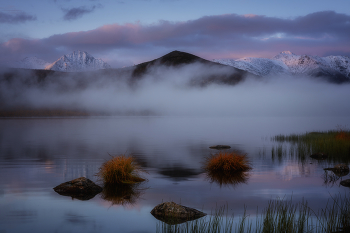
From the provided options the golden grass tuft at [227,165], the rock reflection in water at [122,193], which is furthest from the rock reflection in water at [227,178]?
the rock reflection in water at [122,193]

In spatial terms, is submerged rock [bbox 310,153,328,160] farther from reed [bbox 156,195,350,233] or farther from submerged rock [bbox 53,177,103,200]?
submerged rock [bbox 53,177,103,200]

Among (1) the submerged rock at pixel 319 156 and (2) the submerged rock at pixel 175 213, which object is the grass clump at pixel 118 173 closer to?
(2) the submerged rock at pixel 175 213

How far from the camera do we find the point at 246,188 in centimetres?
1548

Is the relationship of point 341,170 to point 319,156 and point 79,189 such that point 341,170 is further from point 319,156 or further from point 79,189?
point 79,189

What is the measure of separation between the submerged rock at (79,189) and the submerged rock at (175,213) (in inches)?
154

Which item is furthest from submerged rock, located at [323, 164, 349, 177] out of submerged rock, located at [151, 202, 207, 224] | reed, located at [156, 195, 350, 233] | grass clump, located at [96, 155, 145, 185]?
grass clump, located at [96, 155, 145, 185]

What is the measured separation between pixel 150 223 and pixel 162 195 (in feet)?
12.0

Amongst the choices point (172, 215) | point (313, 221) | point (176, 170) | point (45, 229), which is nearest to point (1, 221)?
point (45, 229)

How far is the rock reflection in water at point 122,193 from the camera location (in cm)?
1302

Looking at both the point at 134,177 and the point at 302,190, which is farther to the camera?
the point at 134,177

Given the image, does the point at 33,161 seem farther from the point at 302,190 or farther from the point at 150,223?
the point at 302,190

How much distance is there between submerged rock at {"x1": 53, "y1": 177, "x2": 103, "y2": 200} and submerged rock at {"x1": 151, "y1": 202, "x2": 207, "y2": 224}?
3914 mm

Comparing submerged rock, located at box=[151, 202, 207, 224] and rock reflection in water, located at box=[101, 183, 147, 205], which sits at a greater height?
submerged rock, located at box=[151, 202, 207, 224]

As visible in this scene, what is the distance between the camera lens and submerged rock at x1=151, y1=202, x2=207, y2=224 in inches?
409
